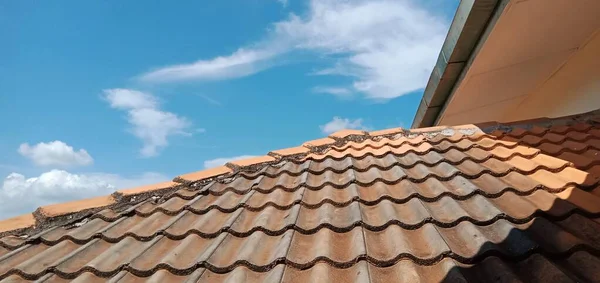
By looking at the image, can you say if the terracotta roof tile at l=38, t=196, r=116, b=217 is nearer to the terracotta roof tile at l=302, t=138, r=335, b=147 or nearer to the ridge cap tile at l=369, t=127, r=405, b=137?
the terracotta roof tile at l=302, t=138, r=335, b=147

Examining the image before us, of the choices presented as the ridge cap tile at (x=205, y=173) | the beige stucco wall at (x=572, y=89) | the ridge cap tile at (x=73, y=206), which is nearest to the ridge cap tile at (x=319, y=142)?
the ridge cap tile at (x=205, y=173)

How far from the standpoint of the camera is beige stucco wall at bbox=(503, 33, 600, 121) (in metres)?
4.84

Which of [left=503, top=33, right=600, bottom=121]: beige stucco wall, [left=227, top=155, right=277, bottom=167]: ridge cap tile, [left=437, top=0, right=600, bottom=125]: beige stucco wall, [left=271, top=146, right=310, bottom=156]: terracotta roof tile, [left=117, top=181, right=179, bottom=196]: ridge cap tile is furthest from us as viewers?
[left=503, top=33, right=600, bottom=121]: beige stucco wall

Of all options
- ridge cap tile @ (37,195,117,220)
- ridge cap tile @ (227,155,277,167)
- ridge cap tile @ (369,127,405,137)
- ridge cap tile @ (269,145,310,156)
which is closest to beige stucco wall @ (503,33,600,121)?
ridge cap tile @ (369,127,405,137)

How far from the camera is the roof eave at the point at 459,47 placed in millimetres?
3443

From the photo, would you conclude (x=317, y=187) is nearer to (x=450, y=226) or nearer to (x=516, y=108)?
(x=450, y=226)

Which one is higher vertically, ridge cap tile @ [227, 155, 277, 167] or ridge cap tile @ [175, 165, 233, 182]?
ridge cap tile @ [227, 155, 277, 167]

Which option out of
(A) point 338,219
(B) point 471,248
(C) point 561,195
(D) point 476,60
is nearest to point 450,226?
(B) point 471,248

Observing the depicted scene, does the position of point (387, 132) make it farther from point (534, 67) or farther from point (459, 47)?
point (534, 67)

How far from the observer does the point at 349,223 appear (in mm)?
2162

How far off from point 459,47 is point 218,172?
260 centimetres

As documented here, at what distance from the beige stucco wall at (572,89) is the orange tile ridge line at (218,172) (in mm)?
757

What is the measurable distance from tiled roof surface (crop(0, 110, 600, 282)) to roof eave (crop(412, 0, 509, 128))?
1011 millimetres

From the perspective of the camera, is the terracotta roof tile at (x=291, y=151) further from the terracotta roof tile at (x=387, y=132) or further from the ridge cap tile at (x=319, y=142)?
the terracotta roof tile at (x=387, y=132)
